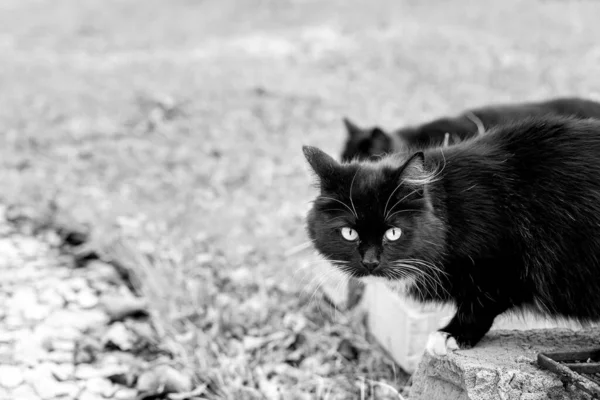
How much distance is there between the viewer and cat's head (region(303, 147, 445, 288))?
229 cm

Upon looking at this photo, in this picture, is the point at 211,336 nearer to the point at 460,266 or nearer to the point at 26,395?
the point at 26,395

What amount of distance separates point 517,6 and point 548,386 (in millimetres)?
9337

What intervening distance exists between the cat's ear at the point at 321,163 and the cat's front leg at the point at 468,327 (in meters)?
0.70

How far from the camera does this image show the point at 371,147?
176 inches

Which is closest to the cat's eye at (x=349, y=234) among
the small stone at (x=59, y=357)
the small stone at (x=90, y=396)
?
the small stone at (x=90, y=396)

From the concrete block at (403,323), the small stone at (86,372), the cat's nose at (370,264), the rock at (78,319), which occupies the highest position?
the cat's nose at (370,264)

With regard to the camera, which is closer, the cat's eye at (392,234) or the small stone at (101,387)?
the cat's eye at (392,234)

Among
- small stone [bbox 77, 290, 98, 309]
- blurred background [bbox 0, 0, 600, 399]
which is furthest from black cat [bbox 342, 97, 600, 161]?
small stone [bbox 77, 290, 98, 309]

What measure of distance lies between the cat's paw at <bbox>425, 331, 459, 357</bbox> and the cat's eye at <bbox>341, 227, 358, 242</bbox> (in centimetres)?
47

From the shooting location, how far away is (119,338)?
3.47 metres

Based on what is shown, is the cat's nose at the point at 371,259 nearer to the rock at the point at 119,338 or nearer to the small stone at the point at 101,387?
the small stone at the point at 101,387

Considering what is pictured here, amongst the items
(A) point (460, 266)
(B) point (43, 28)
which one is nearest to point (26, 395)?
(A) point (460, 266)

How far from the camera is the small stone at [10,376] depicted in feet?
9.78

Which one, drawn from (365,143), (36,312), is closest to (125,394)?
(36,312)
